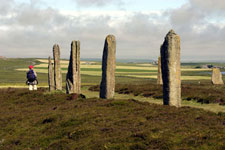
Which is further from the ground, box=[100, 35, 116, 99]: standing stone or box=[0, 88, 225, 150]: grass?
box=[100, 35, 116, 99]: standing stone

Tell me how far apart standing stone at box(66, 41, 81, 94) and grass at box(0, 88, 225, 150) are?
926 cm

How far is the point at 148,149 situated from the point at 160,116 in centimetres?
571

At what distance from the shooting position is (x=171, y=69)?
20.8 m

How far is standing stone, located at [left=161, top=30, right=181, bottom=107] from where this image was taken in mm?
20859

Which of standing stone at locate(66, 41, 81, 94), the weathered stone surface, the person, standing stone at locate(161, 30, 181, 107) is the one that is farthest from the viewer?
the weathered stone surface

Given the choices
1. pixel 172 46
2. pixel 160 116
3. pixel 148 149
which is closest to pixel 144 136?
pixel 148 149

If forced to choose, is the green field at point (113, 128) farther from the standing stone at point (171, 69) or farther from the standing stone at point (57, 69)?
the standing stone at point (57, 69)

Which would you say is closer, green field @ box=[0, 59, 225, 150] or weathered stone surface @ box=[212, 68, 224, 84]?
green field @ box=[0, 59, 225, 150]

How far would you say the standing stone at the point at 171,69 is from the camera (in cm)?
2086

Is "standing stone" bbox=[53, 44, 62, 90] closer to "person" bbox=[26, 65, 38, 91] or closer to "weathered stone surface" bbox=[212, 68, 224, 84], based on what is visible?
"person" bbox=[26, 65, 38, 91]

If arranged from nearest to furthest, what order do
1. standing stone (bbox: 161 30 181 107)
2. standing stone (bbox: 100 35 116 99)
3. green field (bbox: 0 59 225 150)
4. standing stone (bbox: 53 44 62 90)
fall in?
1. green field (bbox: 0 59 225 150)
2. standing stone (bbox: 161 30 181 107)
3. standing stone (bbox: 100 35 116 99)
4. standing stone (bbox: 53 44 62 90)

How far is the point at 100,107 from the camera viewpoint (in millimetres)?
20562

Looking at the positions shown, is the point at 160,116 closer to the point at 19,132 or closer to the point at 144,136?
the point at 144,136

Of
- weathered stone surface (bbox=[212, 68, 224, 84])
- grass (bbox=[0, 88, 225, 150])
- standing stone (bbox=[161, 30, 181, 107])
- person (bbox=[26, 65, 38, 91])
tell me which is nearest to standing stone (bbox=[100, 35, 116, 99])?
grass (bbox=[0, 88, 225, 150])
